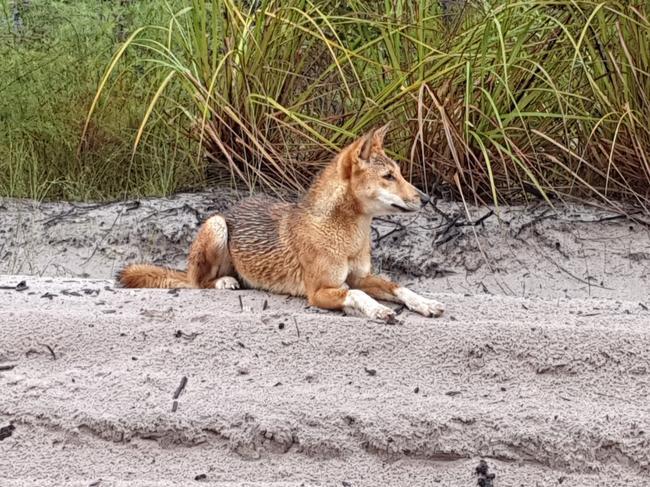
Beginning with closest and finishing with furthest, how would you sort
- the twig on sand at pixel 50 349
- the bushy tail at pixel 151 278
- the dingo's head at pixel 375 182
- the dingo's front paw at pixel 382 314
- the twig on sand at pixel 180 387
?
the twig on sand at pixel 180 387 → the twig on sand at pixel 50 349 → the dingo's front paw at pixel 382 314 → the dingo's head at pixel 375 182 → the bushy tail at pixel 151 278

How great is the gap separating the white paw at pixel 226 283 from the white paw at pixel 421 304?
94 centimetres

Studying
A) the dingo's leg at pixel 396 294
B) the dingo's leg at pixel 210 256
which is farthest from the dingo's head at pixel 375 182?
the dingo's leg at pixel 210 256

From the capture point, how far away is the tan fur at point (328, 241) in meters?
4.62

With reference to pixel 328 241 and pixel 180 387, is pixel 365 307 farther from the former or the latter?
pixel 180 387

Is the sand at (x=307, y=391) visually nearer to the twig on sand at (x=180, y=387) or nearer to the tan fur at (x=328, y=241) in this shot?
the twig on sand at (x=180, y=387)

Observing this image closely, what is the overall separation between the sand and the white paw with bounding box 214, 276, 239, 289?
0.18 meters

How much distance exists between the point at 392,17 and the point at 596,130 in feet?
4.92

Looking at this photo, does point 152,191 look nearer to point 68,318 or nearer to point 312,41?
point 312,41

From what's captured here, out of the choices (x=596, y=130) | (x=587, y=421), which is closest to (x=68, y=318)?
(x=587, y=421)

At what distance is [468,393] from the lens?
3.72 metres

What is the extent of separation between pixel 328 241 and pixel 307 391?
1.17m

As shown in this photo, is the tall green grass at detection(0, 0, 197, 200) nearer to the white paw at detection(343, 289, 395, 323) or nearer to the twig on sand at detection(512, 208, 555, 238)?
the twig on sand at detection(512, 208, 555, 238)

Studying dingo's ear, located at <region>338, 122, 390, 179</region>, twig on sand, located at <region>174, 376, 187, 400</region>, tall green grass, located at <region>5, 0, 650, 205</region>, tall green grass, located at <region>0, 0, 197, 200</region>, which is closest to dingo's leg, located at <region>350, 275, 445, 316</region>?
dingo's ear, located at <region>338, 122, 390, 179</region>

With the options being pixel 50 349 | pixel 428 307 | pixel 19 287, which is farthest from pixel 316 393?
pixel 19 287
